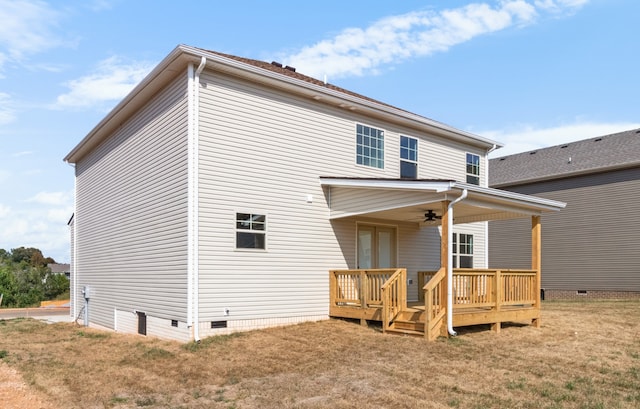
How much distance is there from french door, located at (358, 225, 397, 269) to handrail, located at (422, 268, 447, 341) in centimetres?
353

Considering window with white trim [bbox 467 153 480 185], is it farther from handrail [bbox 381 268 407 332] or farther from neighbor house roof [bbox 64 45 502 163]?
handrail [bbox 381 268 407 332]

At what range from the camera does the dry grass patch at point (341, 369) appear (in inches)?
274

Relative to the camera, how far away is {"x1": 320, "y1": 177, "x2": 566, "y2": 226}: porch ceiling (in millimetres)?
10805

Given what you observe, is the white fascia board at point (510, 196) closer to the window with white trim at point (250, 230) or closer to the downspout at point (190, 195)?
the window with white trim at point (250, 230)

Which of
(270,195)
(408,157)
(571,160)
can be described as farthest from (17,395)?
(571,160)

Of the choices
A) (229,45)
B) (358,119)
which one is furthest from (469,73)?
(229,45)

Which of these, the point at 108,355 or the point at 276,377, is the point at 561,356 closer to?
the point at 276,377

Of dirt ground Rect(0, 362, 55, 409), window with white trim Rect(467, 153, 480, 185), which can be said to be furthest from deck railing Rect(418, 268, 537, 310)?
dirt ground Rect(0, 362, 55, 409)

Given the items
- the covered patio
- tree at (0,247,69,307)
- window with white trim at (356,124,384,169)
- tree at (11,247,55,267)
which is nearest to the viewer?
the covered patio

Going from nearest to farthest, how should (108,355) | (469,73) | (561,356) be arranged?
(561,356) < (108,355) < (469,73)

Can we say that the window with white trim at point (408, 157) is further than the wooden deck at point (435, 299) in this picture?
Yes

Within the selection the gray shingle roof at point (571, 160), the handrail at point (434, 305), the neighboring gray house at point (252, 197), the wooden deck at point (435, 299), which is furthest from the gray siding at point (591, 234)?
the handrail at point (434, 305)

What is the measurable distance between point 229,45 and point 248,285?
723 cm

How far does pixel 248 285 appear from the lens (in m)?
11.8
